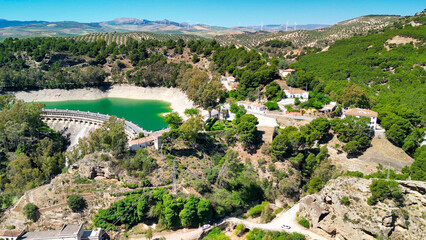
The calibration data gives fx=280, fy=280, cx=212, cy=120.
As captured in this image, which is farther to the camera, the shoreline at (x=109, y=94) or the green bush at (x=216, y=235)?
the shoreline at (x=109, y=94)

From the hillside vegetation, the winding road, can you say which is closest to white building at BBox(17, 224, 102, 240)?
the winding road

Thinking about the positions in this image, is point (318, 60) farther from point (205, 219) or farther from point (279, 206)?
point (205, 219)

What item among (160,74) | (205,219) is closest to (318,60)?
(160,74)

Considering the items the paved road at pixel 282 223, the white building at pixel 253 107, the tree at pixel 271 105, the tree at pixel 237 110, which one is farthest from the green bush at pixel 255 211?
the tree at pixel 271 105

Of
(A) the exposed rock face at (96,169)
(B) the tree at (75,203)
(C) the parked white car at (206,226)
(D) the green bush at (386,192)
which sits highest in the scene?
(D) the green bush at (386,192)

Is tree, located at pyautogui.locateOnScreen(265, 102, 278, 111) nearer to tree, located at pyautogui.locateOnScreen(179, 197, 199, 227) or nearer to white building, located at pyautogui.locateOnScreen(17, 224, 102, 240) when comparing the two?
tree, located at pyautogui.locateOnScreen(179, 197, 199, 227)

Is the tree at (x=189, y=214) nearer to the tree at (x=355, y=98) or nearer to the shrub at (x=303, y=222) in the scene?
the shrub at (x=303, y=222)

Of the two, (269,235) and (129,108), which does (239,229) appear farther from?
(129,108)

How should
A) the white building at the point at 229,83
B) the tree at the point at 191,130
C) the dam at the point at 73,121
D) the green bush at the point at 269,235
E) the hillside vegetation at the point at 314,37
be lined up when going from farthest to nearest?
the hillside vegetation at the point at 314,37 < the white building at the point at 229,83 < the dam at the point at 73,121 < the tree at the point at 191,130 < the green bush at the point at 269,235
